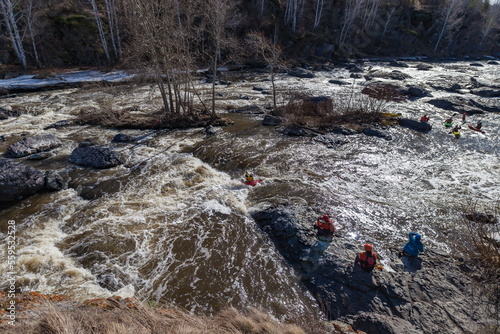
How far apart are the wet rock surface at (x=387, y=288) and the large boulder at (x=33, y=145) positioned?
13.6m

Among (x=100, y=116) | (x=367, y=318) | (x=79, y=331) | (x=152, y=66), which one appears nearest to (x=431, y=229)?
(x=367, y=318)

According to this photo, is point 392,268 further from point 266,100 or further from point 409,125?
point 266,100

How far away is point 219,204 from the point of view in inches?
377

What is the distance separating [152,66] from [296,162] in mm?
10598

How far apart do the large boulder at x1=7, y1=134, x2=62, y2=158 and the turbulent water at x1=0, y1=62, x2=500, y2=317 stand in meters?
0.69

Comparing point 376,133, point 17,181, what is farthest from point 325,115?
point 17,181

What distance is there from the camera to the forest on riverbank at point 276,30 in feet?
102

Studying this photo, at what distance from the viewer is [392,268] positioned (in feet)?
22.0

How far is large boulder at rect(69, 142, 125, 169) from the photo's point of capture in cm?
1205

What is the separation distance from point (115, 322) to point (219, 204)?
6.01m

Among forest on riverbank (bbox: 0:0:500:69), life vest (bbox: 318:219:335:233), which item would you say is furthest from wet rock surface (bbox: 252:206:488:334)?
forest on riverbank (bbox: 0:0:500:69)

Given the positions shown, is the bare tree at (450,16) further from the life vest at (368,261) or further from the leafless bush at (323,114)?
the life vest at (368,261)

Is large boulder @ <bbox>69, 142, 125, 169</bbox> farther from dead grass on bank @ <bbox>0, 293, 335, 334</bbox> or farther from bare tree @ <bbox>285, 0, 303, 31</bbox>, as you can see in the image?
bare tree @ <bbox>285, 0, 303, 31</bbox>

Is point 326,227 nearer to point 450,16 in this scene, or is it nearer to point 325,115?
point 325,115
